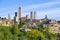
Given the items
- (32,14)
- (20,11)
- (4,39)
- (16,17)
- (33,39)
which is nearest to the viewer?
(4,39)

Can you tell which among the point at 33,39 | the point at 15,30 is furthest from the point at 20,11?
the point at 33,39

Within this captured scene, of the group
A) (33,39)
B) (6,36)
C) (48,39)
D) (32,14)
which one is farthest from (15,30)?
(32,14)

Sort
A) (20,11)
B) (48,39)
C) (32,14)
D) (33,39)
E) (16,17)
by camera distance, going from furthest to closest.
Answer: (32,14), (20,11), (16,17), (48,39), (33,39)

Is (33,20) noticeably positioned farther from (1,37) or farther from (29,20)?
(1,37)

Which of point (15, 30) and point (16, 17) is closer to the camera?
point (15, 30)

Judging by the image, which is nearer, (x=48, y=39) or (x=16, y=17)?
(x=48, y=39)

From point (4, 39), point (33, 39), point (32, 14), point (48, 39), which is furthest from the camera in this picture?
point (32, 14)

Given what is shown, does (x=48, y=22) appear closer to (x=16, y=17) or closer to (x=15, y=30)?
(x=16, y=17)

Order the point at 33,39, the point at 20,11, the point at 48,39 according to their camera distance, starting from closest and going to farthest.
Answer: the point at 33,39, the point at 48,39, the point at 20,11
